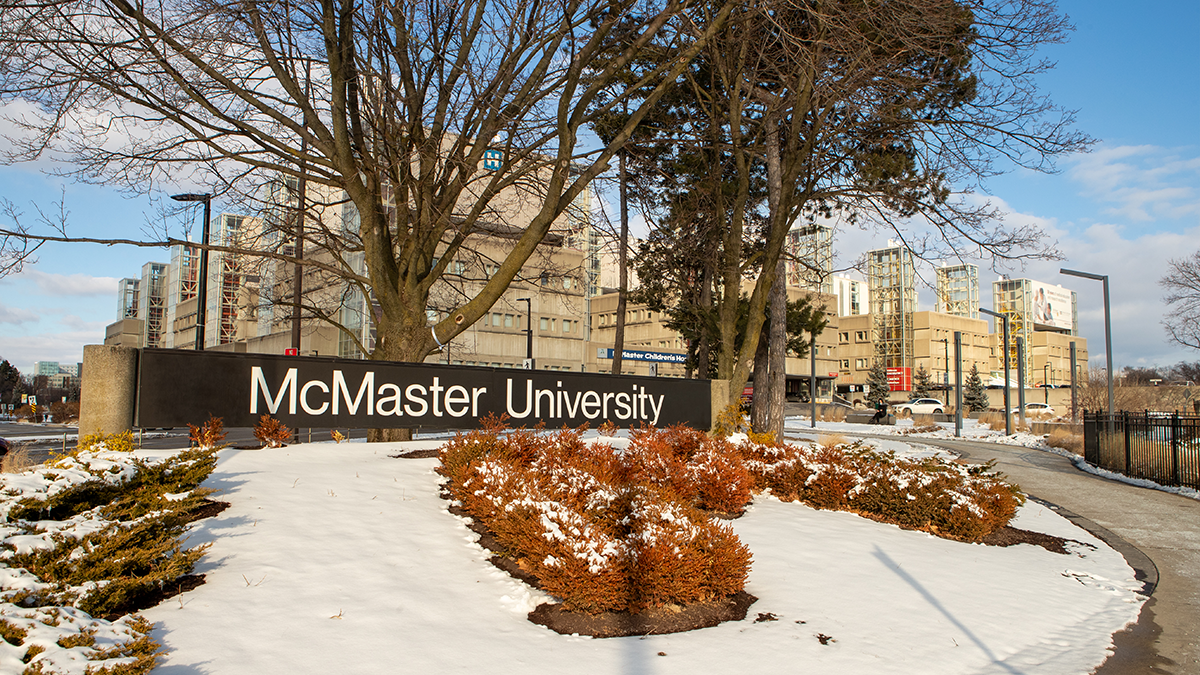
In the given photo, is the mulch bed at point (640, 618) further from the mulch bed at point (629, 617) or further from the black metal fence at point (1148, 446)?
the black metal fence at point (1148, 446)

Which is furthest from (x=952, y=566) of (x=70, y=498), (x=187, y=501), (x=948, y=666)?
(x=70, y=498)

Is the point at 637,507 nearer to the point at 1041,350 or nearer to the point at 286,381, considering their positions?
the point at 286,381

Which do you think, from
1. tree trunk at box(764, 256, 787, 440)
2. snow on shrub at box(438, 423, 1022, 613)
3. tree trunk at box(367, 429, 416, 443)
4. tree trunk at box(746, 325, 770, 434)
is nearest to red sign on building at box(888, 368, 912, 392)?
tree trunk at box(746, 325, 770, 434)

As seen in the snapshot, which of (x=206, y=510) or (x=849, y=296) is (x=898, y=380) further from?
(x=206, y=510)

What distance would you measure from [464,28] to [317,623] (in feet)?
32.4

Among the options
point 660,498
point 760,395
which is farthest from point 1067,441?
point 660,498

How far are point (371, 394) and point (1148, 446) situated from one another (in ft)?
55.0

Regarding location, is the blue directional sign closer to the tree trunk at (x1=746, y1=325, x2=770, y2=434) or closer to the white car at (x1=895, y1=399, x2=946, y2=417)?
the tree trunk at (x1=746, y1=325, x2=770, y2=434)

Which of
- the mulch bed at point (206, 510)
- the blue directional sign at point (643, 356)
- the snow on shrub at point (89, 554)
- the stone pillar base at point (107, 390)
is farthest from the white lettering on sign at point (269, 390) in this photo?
the blue directional sign at point (643, 356)

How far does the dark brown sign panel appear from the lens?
377 inches

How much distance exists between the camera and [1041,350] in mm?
154875

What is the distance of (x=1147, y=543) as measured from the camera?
9.67 meters

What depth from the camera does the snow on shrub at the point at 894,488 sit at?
924 cm

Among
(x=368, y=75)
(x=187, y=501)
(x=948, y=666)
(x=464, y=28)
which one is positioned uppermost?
(x=464, y=28)
